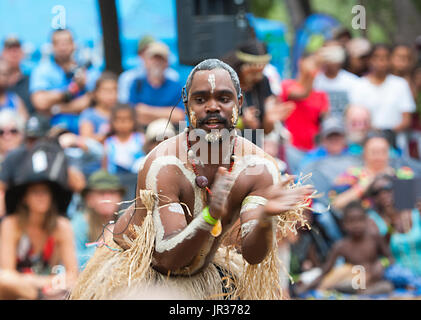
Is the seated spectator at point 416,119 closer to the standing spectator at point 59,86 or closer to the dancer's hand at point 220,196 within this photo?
the standing spectator at point 59,86

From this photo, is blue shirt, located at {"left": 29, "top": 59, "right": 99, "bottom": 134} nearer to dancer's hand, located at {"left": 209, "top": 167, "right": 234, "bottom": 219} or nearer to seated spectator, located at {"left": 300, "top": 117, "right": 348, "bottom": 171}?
seated spectator, located at {"left": 300, "top": 117, "right": 348, "bottom": 171}

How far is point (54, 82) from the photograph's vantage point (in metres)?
7.30

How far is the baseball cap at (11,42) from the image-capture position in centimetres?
759

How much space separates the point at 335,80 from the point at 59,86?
9.93 ft

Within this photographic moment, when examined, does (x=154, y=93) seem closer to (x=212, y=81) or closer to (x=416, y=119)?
(x=416, y=119)

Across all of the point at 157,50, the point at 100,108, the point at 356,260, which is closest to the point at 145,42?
the point at 157,50

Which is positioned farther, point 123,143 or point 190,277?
point 123,143

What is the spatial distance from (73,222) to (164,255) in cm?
325

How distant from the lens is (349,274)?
6742 millimetres

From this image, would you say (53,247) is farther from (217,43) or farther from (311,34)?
(311,34)

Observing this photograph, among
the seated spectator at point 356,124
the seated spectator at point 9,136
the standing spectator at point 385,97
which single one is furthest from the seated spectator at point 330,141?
the seated spectator at point 9,136

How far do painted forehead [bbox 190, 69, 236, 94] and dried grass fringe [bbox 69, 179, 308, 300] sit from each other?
1.86ft

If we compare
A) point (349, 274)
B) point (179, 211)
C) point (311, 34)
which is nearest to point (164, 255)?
point (179, 211)

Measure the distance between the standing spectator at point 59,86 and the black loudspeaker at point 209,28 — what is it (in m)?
1.23
